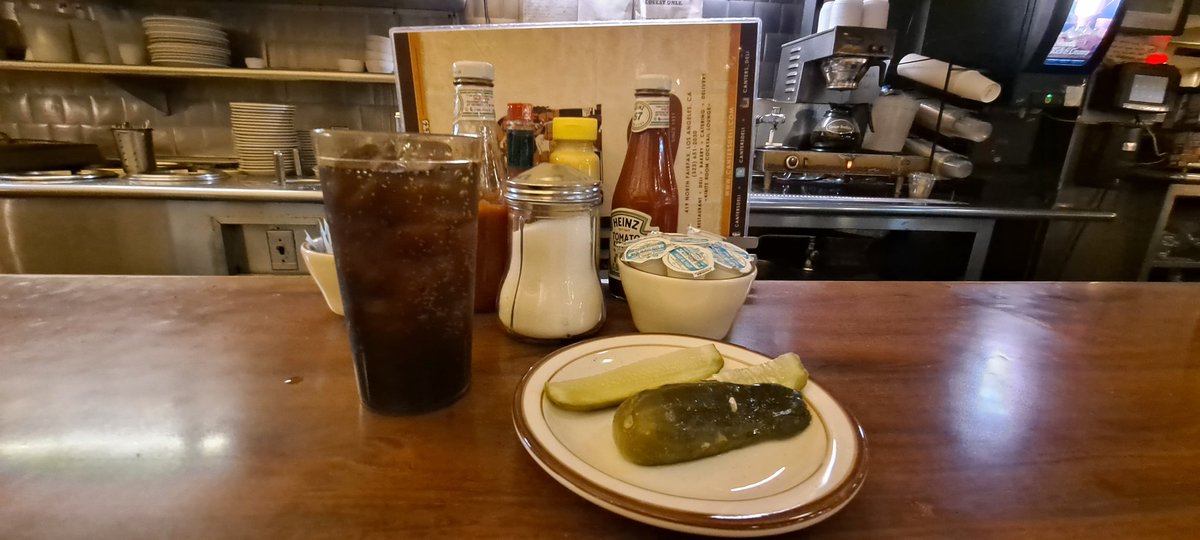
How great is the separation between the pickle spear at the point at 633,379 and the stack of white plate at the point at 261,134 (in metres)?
2.38

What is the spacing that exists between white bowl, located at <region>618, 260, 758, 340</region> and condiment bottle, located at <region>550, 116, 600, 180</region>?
169mm

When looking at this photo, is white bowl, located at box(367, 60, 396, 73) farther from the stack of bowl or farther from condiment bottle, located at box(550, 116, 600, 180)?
condiment bottle, located at box(550, 116, 600, 180)

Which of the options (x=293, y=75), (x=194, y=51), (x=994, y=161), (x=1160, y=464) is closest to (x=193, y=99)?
(x=194, y=51)

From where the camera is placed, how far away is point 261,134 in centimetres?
234

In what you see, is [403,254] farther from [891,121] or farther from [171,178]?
[891,121]

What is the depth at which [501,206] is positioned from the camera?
718 mm

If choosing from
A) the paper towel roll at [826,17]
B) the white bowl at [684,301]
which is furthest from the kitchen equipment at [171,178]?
the paper towel roll at [826,17]

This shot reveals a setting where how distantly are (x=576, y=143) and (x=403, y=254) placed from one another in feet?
1.19

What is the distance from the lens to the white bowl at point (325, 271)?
674 millimetres

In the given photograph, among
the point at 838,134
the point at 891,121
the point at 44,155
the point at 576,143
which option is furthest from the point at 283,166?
the point at 891,121

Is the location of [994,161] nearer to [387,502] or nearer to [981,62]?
[981,62]

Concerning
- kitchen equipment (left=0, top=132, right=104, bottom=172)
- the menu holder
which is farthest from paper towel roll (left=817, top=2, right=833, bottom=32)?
kitchen equipment (left=0, top=132, right=104, bottom=172)

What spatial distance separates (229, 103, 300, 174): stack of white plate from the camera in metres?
2.30

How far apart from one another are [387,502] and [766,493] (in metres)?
0.26
